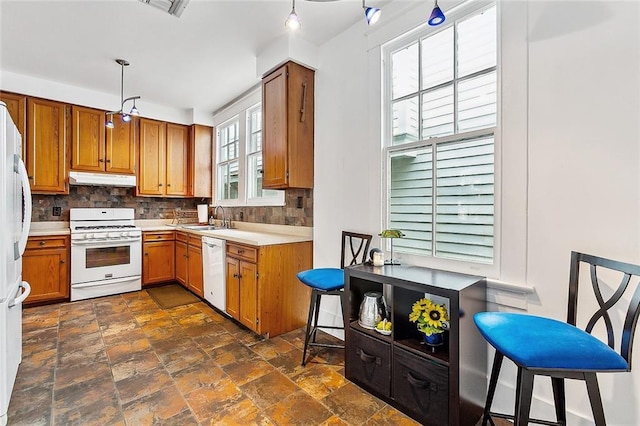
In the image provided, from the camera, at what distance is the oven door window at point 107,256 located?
3897 mm

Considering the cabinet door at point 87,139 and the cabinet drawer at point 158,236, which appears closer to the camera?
the cabinet door at point 87,139

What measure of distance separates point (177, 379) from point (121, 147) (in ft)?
11.7

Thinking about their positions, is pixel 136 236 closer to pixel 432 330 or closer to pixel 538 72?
pixel 432 330

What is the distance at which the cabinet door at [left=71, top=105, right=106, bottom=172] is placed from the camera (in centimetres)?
395

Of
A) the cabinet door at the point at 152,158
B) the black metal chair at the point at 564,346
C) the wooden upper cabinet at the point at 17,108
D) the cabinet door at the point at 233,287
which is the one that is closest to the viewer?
the black metal chair at the point at 564,346

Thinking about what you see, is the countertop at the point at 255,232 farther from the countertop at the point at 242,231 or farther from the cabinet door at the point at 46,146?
the cabinet door at the point at 46,146

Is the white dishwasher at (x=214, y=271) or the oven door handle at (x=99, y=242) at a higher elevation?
the oven door handle at (x=99, y=242)

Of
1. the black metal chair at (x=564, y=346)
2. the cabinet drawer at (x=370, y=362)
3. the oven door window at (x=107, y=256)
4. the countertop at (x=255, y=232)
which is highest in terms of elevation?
the countertop at (x=255, y=232)

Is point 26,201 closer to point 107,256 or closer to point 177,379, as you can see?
point 177,379

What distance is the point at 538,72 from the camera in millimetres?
1606

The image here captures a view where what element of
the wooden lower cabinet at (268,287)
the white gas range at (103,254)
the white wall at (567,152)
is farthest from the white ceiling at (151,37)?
the wooden lower cabinet at (268,287)

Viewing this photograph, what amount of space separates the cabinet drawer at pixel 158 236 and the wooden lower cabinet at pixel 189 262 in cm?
13

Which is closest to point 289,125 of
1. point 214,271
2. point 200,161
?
point 214,271

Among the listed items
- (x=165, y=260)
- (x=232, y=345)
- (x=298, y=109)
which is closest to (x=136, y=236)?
(x=165, y=260)
